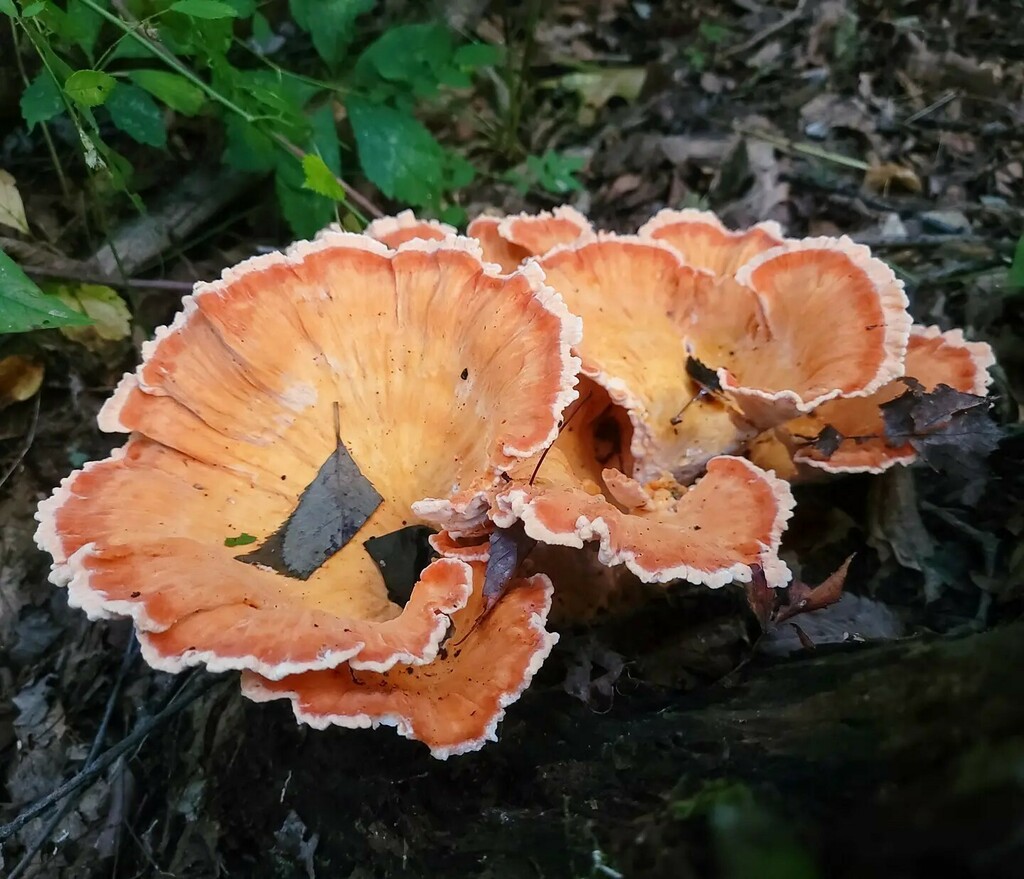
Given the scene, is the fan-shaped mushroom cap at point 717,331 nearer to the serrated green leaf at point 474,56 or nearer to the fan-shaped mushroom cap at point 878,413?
the fan-shaped mushroom cap at point 878,413

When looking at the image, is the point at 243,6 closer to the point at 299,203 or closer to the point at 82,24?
the point at 82,24

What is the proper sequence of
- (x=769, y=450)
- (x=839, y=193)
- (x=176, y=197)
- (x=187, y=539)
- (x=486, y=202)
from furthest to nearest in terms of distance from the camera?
(x=486, y=202) < (x=839, y=193) < (x=176, y=197) < (x=769, y=450) < (x=187, y=539)

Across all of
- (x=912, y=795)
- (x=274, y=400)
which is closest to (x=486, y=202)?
(x=274, y=400)

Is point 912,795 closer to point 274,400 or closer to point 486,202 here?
point 274,400

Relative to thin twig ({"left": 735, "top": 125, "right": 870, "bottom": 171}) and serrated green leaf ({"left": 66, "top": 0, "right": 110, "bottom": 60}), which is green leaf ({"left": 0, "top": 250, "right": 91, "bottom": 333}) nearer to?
serrated green leaf ({"left": 66, "top": 0, "right": 110, "bottom": 60})

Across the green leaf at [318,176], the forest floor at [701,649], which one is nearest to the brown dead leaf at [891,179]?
the forest floor at [701,649]

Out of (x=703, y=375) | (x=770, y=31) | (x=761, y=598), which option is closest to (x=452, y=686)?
(x=761, y=598)
